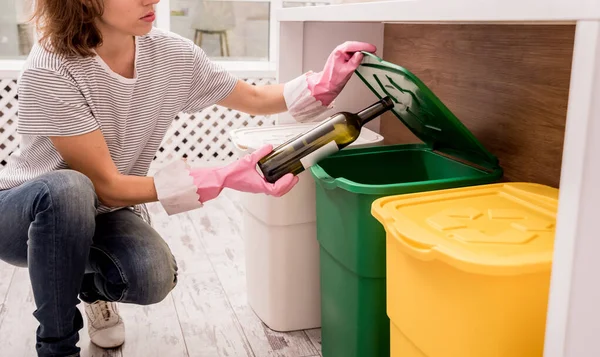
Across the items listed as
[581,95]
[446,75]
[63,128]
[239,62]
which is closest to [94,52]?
[63,128]

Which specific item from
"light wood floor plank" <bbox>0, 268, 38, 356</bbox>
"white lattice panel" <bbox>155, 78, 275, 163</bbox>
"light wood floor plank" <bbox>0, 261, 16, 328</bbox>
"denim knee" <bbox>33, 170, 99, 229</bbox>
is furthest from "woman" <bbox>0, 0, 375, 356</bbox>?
"white lattice panel" <bbox>155, 78, 275, 163</bbox>

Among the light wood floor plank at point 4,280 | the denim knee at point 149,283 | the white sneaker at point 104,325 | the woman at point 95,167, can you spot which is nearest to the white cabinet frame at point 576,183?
the woman at point 95,167

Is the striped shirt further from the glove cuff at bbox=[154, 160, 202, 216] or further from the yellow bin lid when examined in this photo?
the yellow bin lid

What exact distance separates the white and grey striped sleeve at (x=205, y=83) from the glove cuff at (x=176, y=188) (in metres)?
0.31

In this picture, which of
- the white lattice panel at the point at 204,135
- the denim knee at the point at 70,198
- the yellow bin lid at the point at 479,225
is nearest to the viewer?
the yellow bin lid at the point at 479,225

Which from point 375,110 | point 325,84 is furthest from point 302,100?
point 375,110

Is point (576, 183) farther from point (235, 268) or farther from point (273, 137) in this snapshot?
point (235, 268)

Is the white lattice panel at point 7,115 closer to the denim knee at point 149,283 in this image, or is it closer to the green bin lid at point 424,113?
the denim knee at point 149,283

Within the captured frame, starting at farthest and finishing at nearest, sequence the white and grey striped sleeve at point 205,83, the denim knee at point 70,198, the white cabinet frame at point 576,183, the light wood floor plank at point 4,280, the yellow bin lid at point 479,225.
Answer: the light wood floor plank at point 4,280 → the white and grey striped sleeve at point 205,83 → the denim knee at point 70,198 → the yellow bin lid at point 479,225 → the white cabinet frame at point 576,183

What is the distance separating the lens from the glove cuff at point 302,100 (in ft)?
4.99

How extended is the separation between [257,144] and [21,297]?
92 centimetres

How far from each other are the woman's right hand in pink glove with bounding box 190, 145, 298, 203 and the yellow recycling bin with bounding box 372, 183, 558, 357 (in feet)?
0.87

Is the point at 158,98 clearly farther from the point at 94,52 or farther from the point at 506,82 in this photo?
the point at 506,82

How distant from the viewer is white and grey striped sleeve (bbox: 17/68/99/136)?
3.98 feet
